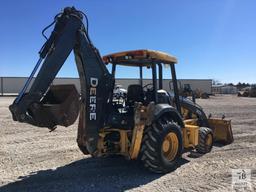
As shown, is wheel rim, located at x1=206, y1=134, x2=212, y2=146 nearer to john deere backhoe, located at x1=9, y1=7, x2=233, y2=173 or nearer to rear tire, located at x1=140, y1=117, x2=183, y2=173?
john deere backhoe, located at x1=9, y1=7, x2=233, y2=173

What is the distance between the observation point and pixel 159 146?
6965mm

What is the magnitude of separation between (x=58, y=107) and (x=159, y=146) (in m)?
2.06

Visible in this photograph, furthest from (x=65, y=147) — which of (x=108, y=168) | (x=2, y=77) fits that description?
(x=2, y=77)

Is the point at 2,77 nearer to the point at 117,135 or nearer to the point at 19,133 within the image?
the point at 19,133

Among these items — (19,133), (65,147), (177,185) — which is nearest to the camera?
(177,185)

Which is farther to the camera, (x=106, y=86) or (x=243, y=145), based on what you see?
(x=243, y=145)

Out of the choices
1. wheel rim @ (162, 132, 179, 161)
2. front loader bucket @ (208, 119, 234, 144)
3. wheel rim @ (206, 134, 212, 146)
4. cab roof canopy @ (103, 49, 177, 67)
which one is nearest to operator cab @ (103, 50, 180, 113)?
cab roof canopy @ (103, 49, 177, 67)

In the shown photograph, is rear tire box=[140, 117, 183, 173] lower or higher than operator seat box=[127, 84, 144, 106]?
lower

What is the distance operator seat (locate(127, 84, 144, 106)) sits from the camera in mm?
7703

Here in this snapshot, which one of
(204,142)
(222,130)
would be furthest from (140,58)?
(222,130)

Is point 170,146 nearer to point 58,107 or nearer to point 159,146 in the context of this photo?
point 159,146

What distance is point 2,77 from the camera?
1944 inches

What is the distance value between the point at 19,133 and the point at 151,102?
6599 millimetres

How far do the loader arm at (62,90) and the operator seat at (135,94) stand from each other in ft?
2.66
